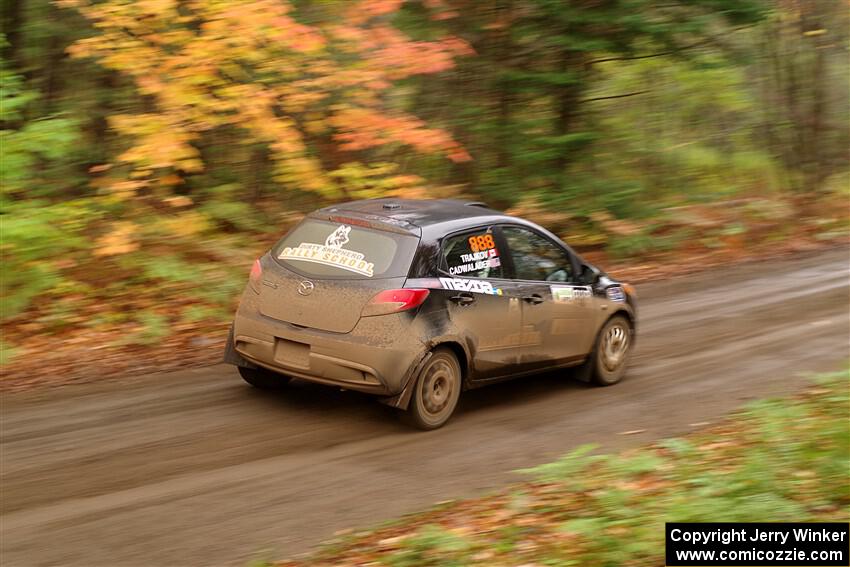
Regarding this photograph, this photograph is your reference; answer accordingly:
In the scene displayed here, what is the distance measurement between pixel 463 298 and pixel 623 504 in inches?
103

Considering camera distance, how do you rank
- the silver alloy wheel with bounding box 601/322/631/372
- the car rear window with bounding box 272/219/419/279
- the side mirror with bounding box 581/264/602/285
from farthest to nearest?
the silver alloy wheel with bounding box 601/322/631/372 → the side mirror with bounding box 581/264/602/285 → the car rear window with bounding box 272/219/419/279

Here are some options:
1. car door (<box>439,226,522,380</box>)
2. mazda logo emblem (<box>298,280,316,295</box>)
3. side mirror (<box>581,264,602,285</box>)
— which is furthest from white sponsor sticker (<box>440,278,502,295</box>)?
side mirror (<box>581,264,602,285</box>)

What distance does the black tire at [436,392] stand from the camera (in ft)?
25.6

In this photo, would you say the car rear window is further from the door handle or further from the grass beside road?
the grass beside road

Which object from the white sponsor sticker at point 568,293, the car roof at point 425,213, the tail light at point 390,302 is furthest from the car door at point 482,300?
the white sponsor sticker at point 568,293

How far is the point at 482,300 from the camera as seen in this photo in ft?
27.0

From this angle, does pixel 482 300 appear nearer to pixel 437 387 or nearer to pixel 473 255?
pixel 473 255

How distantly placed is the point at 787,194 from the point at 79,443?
1936 centimetres

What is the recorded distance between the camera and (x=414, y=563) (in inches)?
207

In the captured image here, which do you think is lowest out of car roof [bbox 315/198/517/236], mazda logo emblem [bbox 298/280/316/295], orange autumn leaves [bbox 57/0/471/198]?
mazda logo emblem [bbox 298/280/316/295]

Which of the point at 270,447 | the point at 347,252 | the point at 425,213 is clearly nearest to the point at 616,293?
the point at 425,213

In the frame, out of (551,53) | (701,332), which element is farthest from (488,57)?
(701,332)

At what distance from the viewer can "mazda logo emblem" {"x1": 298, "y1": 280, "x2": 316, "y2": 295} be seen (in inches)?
307

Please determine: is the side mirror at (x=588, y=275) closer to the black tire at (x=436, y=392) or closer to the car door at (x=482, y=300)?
the car door at (x=482, y=300)
